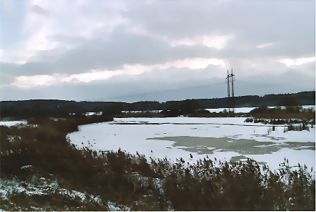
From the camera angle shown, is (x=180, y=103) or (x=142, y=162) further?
(x=180, y=103)

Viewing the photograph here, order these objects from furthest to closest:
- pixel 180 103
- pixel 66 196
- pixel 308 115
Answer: pixel 180 103, pixel 308 115, pixel 66 196

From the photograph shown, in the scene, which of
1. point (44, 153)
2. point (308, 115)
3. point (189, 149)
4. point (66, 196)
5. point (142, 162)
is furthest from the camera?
point (308, 115)

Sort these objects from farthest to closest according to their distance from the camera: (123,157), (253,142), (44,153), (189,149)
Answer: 1. (253,142)
2. (189,149)
3. (44,153)
4. (123,157)

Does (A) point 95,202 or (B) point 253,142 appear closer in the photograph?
(A) point 95,202

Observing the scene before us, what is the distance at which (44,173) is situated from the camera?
40.0ft

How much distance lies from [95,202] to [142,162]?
134 inches

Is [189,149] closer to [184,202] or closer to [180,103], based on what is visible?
[184,202]

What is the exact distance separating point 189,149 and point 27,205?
9515mm

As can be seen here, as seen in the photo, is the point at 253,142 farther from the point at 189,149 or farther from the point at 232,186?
the point at 232,186

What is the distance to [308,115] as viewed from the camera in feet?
79.9

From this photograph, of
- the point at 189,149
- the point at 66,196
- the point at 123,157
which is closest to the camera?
the point at 66,196

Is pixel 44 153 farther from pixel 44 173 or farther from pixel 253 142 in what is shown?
pixel 253 142

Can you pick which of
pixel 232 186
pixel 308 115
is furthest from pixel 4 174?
pixel 308 115

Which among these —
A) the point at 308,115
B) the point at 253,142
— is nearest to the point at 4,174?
the point at 253,142
